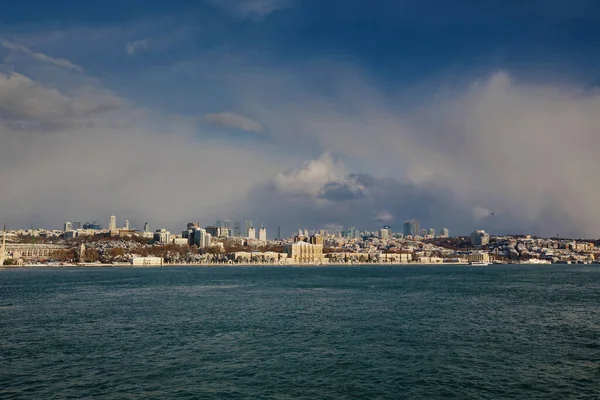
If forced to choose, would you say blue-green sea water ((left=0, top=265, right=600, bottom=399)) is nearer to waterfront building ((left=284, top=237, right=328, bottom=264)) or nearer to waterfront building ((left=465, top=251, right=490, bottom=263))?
waterfront building ((left=284, top=237, right=328, bottom=264))

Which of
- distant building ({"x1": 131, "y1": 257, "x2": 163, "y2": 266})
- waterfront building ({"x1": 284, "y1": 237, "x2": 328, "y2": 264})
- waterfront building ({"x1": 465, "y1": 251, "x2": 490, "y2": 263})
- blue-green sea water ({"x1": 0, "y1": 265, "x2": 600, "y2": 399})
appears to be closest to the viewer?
blue-green sea water ({"x1": 0, "y1": 265, "x2": 600, "y2": 399})

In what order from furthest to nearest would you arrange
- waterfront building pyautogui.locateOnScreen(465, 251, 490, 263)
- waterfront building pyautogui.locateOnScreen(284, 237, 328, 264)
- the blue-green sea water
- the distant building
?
1. waterfront building pyautogui.locateOnScreen(465, 251, 490, 263)
2. waterfront building pyautogui.locateOnScreen(284, 237, 328, 264)
3. the distant building
4. the blue-green sea water

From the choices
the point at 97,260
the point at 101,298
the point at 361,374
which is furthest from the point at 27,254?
the point at 361,374

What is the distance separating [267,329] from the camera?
24.7 metres

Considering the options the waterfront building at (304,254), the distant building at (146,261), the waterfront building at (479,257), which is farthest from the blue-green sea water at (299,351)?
the waterfront building at (479,257)

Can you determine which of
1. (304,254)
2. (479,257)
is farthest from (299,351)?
(479,257)

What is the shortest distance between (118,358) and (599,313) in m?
27.8

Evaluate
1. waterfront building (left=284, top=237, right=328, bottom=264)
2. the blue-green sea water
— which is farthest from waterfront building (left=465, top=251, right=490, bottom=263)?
the blue-green sea water

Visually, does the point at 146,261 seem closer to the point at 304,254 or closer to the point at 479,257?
the point at 304,254

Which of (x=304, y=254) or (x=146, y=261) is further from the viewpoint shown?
(x=304, y=254)

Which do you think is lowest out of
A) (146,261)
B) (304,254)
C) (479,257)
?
(146,261)

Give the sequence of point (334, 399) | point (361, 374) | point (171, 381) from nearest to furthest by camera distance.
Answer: point (334, 399) → point (171, 381) → point (361, 374)

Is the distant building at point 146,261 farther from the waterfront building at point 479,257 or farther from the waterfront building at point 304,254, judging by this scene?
the waterfront building at point 479,257

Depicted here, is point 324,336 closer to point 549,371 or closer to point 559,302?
point 549,371
